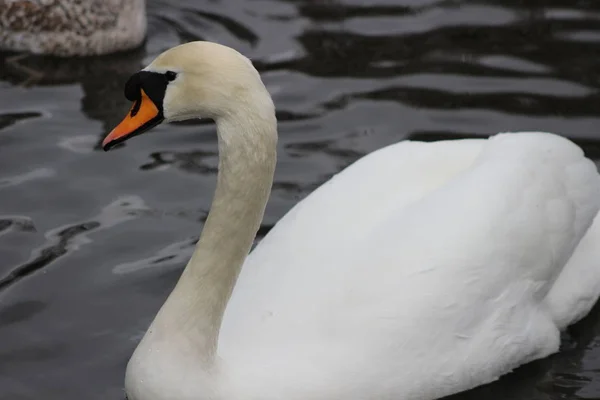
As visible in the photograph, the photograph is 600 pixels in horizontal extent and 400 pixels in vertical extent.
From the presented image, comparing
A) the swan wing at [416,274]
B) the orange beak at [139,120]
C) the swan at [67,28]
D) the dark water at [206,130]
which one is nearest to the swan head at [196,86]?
the orange beak at [139,120]

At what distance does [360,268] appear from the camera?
238 inches

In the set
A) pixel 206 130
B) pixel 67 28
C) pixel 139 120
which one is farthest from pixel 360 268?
pixel 67 28

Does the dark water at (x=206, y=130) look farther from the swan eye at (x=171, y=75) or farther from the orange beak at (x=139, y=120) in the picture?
the swan eye at (x=171, y=75)

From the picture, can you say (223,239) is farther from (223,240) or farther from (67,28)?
(67,28)

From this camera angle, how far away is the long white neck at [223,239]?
5.41m

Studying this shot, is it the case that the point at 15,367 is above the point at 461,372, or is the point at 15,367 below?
below

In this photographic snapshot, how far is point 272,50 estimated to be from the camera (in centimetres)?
1045

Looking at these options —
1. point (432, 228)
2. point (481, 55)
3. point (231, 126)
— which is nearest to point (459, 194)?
point (432, 228)

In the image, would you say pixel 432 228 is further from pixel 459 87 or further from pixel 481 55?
pixel 481 55

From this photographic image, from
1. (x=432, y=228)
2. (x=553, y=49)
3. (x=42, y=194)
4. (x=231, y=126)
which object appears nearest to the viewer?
(x=231, y=126)

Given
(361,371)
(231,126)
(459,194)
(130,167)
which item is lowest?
(130,167)

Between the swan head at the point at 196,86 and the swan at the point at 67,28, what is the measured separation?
511 centimetres

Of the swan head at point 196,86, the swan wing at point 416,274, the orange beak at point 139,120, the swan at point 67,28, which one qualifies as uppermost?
the swan head at point 196,86

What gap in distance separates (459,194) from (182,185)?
2544mm
